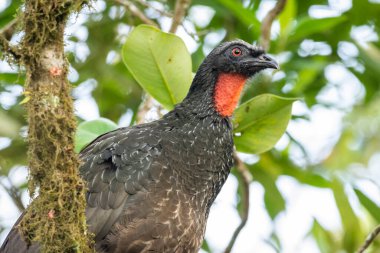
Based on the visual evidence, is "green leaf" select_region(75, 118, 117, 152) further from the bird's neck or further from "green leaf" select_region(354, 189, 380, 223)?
"green leaf" select_region(354, 189, 380, 223)

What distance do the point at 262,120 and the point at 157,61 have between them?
88 centimetres

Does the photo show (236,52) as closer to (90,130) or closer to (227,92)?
(227,92)

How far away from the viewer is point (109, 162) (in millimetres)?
5434

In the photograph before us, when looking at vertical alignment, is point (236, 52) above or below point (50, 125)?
below

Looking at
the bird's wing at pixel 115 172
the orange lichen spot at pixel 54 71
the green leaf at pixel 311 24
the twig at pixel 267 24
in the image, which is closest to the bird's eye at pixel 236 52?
the twig at pixel 267 24

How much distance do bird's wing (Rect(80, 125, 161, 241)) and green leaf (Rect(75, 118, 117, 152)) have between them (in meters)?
0.08

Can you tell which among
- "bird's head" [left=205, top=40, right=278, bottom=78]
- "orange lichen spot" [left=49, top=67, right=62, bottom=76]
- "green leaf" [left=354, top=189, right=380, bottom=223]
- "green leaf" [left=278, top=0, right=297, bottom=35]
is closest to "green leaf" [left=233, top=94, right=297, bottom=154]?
"bird's head" [left=205, top=40, right=278, bottom=78]

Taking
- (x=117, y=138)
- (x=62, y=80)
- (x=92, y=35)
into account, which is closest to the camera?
(x=62, y=80)

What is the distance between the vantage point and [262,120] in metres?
5.58

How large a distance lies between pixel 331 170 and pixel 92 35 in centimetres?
283

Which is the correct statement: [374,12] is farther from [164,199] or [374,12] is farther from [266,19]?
[164,199]

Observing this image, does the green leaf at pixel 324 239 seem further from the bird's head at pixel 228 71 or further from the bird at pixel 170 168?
the bird's head at pixel 228 71

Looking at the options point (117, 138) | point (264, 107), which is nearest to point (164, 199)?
point (117, 138)

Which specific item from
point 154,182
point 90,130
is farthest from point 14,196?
point 154,182
